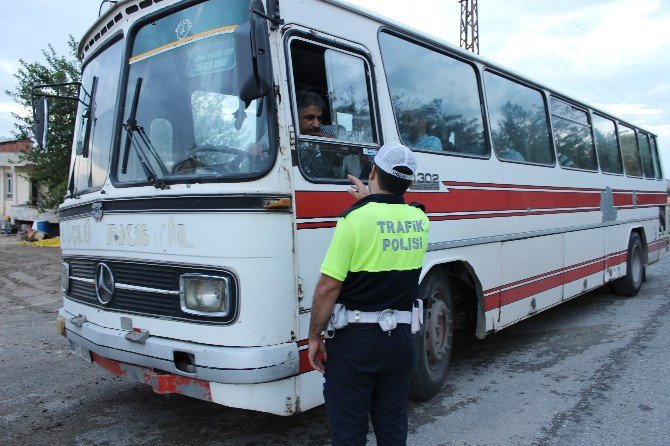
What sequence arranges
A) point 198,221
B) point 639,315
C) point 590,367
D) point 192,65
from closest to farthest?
point 198,221
point 192,65
point 590,367
point 639,315

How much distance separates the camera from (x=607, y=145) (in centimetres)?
883

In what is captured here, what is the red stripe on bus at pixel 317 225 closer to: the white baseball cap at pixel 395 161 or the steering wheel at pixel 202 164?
the steering wheel at pixel 202 164

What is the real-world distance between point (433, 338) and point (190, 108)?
8.70 ft

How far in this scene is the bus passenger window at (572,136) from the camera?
7199 millimetres

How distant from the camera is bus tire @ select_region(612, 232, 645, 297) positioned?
9359 mm

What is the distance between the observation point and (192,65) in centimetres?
354

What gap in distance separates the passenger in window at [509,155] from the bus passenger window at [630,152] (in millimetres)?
4435

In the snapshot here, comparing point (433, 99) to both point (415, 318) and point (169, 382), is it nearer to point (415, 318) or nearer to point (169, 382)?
point (415, 318)

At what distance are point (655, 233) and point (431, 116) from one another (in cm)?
796

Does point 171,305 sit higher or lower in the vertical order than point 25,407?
higher

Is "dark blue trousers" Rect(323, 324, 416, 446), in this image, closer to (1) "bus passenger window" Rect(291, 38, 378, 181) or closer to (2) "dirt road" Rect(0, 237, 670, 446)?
(1) "bus passenger window" Rect(291, 38, 378, 181)

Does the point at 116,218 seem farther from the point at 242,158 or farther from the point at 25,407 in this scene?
the point at 25,407

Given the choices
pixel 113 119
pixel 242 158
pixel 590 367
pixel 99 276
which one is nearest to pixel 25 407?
pixel 99 276

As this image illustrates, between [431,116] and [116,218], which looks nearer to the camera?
[116,218]
